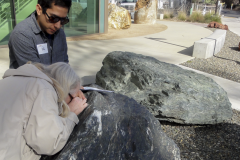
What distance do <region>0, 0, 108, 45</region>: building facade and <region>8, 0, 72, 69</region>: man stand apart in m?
6.44

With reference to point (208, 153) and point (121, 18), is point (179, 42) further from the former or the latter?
point (208, 153)

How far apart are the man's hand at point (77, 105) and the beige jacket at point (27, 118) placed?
0.46 meters

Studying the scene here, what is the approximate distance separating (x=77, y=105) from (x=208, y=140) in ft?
6.46

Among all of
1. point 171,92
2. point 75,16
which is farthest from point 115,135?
point 75,16

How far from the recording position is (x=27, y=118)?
136 cm

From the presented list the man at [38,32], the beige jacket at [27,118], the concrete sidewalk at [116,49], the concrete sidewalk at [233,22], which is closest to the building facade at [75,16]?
the concrete sidewalk at [116,49]

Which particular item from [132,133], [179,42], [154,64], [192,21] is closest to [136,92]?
[154,64]

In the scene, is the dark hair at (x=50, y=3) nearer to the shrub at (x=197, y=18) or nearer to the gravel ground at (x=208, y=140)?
the gravel ground at (x=208, y=140)

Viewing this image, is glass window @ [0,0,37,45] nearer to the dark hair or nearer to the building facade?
the building facade

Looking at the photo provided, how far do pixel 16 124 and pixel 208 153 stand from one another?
2298 millimetres

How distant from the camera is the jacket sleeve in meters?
1.33

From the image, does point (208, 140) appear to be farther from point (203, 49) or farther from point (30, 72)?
point (203, 49)

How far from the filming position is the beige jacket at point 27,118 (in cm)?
133

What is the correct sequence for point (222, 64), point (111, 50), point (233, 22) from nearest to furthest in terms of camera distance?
point (222, 64) → point (111, 50) → point (233, 22)
